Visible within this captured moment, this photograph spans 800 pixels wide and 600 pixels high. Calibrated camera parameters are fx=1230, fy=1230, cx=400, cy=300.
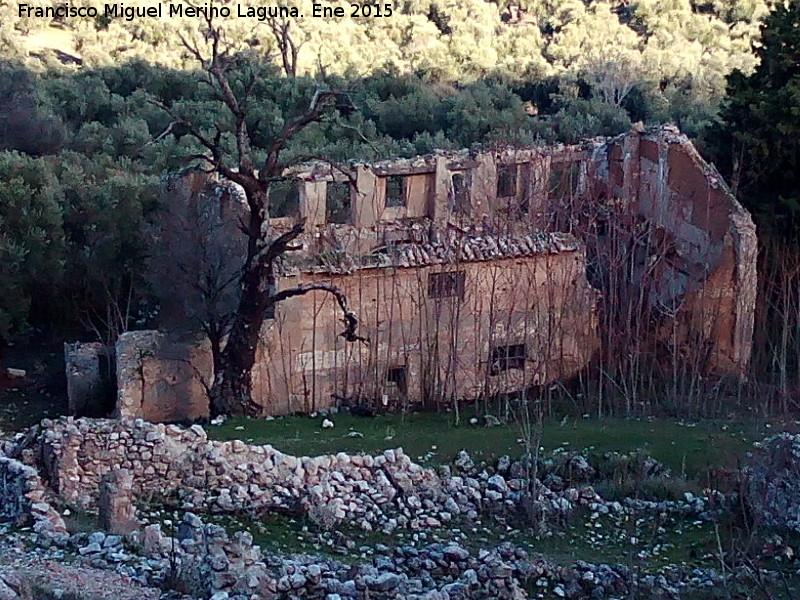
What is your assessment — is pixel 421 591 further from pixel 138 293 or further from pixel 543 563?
pixel 138 293

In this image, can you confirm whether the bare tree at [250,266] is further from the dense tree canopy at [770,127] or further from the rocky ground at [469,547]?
the dense tree canopy at [770,127]

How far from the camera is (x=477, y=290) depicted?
58.9ft

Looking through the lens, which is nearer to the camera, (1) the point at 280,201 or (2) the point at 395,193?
(1) the point at 280,201

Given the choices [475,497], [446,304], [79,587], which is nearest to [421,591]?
[79,587]

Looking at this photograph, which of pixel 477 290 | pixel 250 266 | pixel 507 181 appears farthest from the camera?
pixel 507 181

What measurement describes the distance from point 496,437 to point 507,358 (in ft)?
11.5

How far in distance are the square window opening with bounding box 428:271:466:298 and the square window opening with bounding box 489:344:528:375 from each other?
3.70 feet

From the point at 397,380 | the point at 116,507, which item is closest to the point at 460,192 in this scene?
the point at 397,380

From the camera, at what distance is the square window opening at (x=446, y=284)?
17.8m

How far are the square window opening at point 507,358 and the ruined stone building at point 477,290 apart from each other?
0.02 m

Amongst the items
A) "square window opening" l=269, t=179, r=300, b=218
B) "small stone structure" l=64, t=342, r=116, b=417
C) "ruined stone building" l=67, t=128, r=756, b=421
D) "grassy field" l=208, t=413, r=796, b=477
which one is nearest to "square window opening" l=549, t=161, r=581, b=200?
"ruined stone building" l=67, t=128, r=756, b=421

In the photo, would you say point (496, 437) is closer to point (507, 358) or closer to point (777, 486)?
point (507, 358)

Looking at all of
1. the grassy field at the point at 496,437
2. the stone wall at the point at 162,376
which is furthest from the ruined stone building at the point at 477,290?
the grassy field at the point at 496,437

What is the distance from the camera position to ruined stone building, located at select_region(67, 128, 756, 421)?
1736 centimetres
